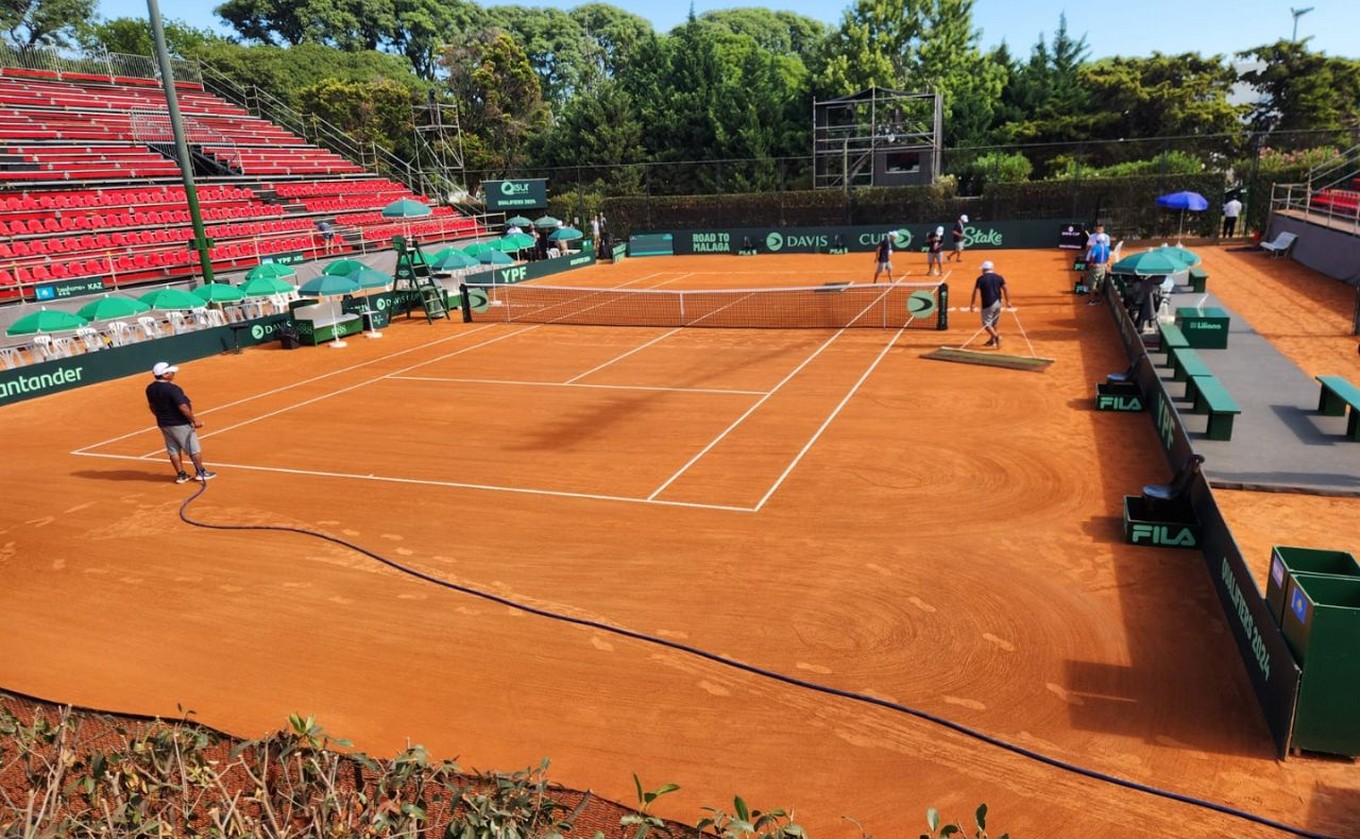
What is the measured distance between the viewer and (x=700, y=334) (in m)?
23.6

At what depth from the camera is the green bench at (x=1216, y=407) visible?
39.8 feet

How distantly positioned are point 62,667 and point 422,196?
138 feet

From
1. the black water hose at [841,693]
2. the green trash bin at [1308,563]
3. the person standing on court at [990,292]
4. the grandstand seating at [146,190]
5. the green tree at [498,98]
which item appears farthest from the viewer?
the green tree at [498,98]

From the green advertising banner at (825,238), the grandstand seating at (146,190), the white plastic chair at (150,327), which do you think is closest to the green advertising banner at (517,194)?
the grandstand seating at (146,190)

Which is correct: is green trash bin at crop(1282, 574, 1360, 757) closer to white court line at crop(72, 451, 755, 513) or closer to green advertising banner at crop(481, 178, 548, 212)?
white court line at crop(72, 451, 755, 513)

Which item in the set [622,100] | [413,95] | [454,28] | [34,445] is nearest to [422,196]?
[622,100]

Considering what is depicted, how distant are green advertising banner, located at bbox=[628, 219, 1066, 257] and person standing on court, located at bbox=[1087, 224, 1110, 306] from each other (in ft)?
48.1

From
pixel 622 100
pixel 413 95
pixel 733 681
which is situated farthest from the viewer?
pixel 413 95

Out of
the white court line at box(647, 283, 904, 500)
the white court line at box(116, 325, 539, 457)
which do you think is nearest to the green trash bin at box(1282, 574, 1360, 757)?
the white court line at box(647, 283, 904, 500)

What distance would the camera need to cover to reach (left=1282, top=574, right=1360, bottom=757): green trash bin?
606 cm

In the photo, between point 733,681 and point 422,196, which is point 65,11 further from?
point 733,681

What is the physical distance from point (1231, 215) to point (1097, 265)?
15.0m

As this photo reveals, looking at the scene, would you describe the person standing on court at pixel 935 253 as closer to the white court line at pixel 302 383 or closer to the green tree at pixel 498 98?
the white court line at pixel 302 383

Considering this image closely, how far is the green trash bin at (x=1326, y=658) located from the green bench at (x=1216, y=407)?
6093 millimetres
